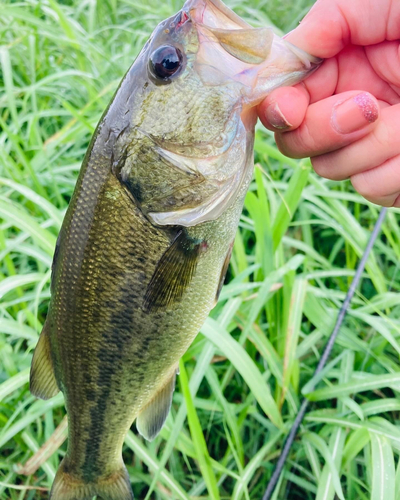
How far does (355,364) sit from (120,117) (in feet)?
4.81

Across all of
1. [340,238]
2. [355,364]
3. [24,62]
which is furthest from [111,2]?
[355,364]

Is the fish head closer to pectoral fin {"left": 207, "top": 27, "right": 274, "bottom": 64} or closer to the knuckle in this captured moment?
pectoral fin {"left": 207, "top": 27, "right": 274, "bottom": 64}

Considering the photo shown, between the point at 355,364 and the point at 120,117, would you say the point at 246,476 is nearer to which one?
the point at 355,364

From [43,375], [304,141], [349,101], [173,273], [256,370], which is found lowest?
[256,370]

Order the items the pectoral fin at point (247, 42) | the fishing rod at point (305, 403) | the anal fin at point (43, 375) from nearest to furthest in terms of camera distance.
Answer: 1. the pectoral fin at point (247, 42)
2. the anal fin at point (43, 375)
3. the fishing rod at point (305, 403)

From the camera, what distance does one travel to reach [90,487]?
146 cm

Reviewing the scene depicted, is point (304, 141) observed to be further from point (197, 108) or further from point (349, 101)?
point (197, 108)

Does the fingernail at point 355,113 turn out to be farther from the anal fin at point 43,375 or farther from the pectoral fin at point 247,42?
the anal fin at point 43,375

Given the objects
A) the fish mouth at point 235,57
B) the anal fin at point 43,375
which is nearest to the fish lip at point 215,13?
the fish mouth at point 235,57

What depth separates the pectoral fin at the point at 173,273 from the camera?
3.85ft

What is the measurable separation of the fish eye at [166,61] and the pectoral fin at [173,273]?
39 centimetres

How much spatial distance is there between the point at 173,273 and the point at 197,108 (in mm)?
417

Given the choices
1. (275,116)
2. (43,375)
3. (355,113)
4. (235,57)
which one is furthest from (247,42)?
(43,375)

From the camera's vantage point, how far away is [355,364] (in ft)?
6.53
